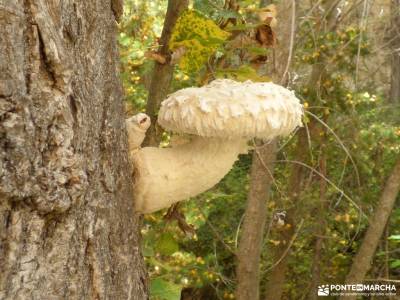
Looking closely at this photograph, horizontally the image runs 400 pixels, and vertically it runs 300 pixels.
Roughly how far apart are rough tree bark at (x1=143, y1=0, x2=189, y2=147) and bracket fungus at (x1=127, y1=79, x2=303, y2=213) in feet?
1.25

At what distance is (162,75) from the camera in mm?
1609

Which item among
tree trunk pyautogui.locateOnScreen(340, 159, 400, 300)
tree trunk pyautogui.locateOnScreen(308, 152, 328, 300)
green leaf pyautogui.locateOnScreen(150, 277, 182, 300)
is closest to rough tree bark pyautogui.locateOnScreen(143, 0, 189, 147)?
green leaf pyautogui.locateOnScreen(150, 277, 182, 300)

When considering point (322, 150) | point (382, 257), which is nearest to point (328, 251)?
point (382, 257)

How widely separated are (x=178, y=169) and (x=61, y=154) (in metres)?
0.47

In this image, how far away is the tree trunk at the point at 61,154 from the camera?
0.73 metres

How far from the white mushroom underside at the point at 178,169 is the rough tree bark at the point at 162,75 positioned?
1.24ft

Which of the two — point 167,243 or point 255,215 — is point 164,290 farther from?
point 255,215

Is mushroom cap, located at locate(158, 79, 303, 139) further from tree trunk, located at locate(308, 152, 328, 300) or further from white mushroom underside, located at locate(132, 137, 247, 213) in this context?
tree trunk, located at locate(308, 152, 328, 300)

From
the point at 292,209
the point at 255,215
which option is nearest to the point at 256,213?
the point at 255,215

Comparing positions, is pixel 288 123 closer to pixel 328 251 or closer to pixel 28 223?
pixel 28 223

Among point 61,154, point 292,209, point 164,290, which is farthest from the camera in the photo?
point 292,209

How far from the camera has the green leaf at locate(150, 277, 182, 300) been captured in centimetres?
143

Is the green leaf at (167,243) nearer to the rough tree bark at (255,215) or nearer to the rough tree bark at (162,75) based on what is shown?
the rough tree bark at (162,75)

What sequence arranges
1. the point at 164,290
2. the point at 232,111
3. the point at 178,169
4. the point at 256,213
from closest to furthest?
the point at 232,111, the point at 178,169, the point at 164,290, the point at 256,213
